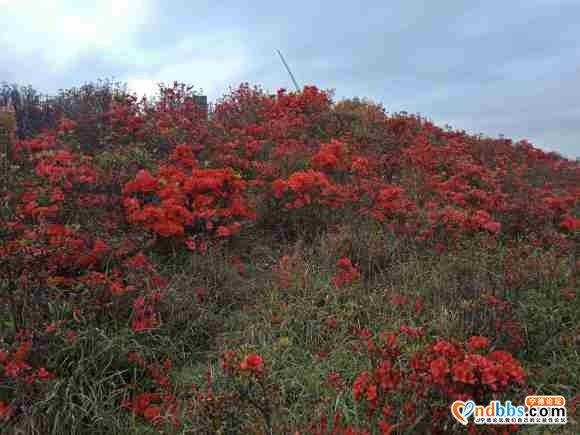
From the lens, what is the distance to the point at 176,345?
4.18m

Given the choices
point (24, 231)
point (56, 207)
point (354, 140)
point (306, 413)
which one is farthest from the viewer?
point (354, 140)

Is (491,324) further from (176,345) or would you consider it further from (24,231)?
(24,231)

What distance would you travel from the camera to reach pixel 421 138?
10.3m

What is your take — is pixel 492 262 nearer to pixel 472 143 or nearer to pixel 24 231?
pixel 24 231

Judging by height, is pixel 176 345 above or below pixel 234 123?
below

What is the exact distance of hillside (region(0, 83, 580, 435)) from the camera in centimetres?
305

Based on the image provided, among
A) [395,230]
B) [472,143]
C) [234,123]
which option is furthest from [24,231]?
[472,143]

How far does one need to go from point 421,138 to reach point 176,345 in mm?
7733

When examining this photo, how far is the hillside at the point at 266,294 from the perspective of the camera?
3047 mm

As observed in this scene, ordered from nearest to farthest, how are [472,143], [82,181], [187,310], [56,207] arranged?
[187,310], [56,207], [82,181], [472,143]

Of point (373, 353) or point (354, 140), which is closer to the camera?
point (373, 353)

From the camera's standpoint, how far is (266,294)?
499 centimetres

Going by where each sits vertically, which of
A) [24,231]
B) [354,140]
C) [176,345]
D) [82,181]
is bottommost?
[176,345]

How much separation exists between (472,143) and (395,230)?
6.29m
